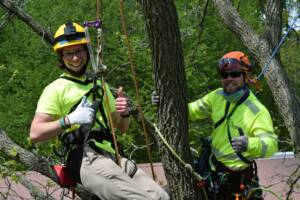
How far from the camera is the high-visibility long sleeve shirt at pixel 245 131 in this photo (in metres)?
3.98

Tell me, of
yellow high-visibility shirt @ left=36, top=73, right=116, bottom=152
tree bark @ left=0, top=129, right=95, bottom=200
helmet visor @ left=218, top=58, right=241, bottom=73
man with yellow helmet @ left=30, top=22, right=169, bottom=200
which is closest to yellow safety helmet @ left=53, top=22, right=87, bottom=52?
man with yellow helmet @ left=30, top=22, right=169, bottom=200

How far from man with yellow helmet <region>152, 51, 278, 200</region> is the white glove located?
1.07 m

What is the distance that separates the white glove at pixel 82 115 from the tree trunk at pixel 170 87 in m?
0.57

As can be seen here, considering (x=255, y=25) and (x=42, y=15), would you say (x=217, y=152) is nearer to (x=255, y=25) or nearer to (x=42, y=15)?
(x=42, y=15)

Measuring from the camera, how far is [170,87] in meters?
3.88

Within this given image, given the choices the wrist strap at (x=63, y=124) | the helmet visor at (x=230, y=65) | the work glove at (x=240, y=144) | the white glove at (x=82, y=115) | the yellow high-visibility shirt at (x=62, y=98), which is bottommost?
the work glove at (x=240, y=144)

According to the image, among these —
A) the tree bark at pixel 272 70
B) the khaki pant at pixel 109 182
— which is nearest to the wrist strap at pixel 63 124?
the khaki pant at pixel 109 182

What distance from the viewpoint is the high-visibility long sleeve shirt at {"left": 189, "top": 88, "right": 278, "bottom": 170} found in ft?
13.1

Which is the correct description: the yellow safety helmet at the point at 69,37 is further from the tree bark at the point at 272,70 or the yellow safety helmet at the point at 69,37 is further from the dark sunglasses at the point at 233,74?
the tree bark at the point at 272,70

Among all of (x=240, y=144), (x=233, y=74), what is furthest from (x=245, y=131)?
(x=233, y=74)

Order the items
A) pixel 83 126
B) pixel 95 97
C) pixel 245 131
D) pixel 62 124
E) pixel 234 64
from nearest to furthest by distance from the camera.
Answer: pixel 62 124 → pixel 83 126 → pixel 95 97 → pixel 245 131 → pixel 234 64

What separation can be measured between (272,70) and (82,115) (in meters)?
3.55

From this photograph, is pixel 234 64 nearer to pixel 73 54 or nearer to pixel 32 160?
pixel 73 54

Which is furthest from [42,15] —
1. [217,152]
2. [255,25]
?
[217,152]
